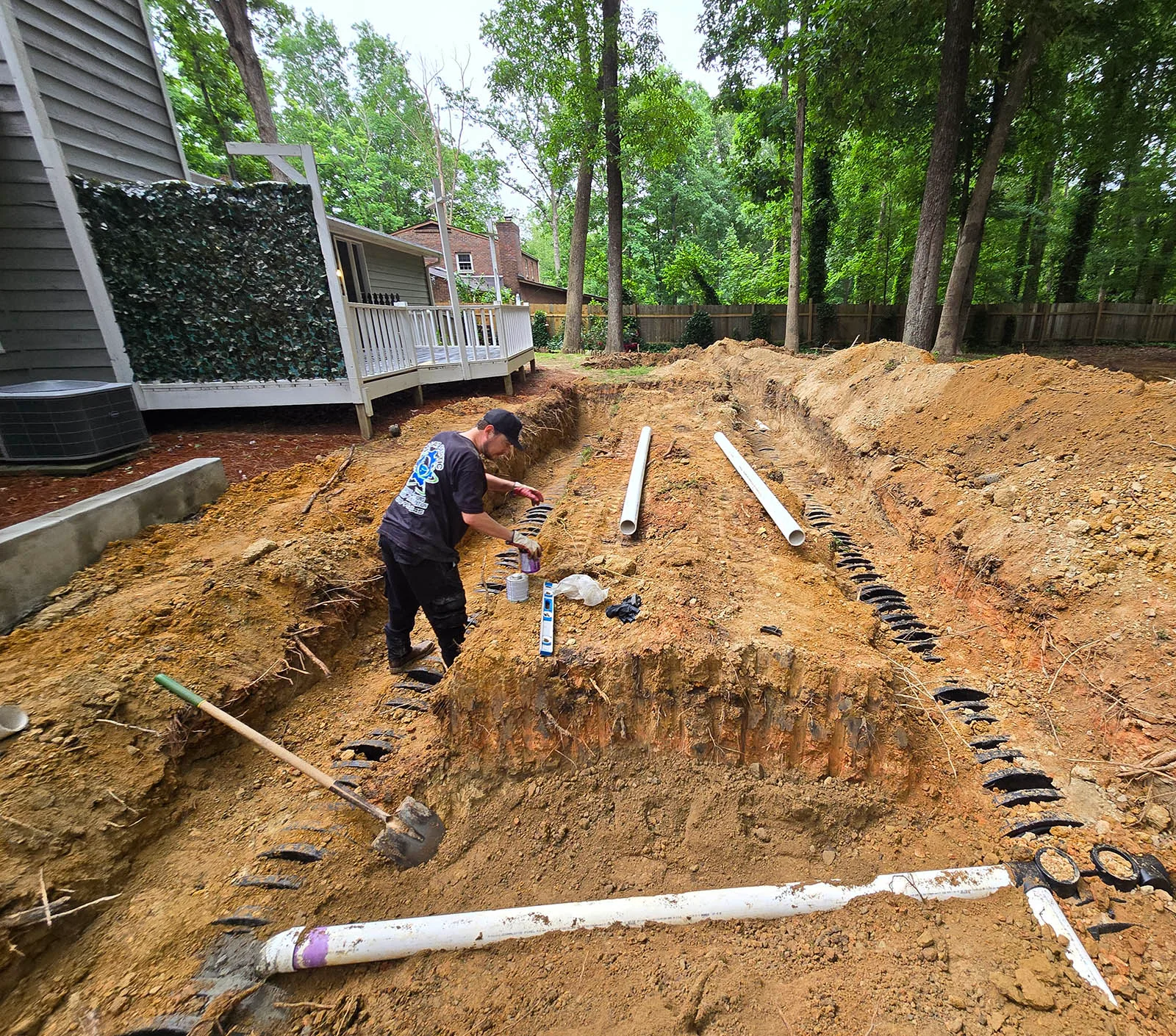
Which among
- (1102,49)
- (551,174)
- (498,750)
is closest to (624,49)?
(551,174)

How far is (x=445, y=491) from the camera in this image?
3.07m

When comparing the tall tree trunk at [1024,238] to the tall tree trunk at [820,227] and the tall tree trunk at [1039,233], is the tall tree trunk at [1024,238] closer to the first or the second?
the tall tree trunk at [1039,233]

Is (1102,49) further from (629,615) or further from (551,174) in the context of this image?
(629,615)

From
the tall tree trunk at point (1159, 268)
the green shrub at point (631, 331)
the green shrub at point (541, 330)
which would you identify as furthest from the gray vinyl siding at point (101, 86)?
the tall tree trunk at point (1159, 268)

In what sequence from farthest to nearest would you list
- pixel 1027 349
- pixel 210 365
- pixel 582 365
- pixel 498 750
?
pixel 1027 349 → pixel 582 365 → pixel 210 365 → pixel 498 750

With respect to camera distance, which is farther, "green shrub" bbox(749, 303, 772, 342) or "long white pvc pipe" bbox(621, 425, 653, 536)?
"green shrub" bbox(749, 303, 772, 342)

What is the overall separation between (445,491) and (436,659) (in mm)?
1378

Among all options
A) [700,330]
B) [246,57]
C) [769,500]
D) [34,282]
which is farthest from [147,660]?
[700,330]

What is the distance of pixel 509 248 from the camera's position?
25.4m

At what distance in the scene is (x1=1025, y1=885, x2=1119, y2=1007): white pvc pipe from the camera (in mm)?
1843

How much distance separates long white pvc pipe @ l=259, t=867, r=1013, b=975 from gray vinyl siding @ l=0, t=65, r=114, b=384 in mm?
7423

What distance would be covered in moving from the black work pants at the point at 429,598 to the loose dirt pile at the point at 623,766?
264 millimetres

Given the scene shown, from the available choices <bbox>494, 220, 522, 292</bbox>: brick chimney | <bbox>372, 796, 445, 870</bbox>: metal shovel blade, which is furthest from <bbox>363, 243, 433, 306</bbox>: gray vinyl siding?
<bbox>494, 220, 522, 292</bbox>: brick chimney

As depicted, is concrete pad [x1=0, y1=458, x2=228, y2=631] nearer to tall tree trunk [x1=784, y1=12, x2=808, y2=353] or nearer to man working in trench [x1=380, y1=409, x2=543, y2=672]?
man working in trench [x1=380, y1=409, x2=543, y2=672]
